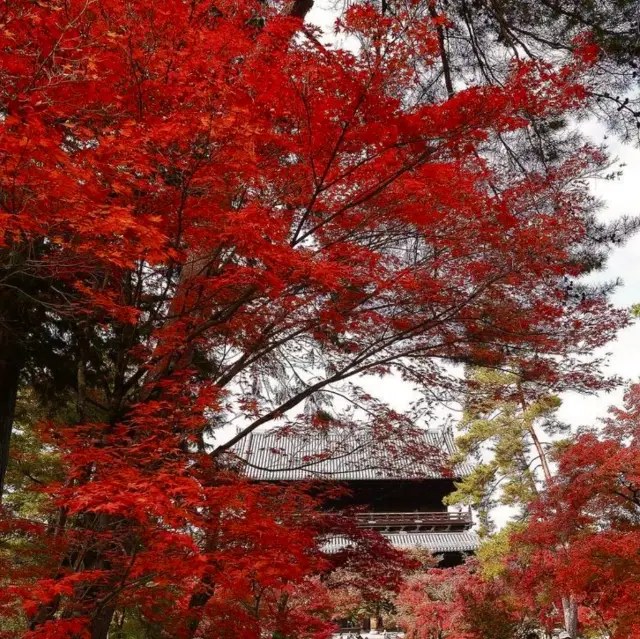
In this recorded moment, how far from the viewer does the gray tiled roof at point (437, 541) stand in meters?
20.6

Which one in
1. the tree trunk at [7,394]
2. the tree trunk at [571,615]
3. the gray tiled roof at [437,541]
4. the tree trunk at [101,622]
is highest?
the tree trunk at [7,394]

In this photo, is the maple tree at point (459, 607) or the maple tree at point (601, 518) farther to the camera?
the maple tree at point (459, 607)

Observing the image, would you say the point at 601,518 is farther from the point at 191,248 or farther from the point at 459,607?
the point at 191,248

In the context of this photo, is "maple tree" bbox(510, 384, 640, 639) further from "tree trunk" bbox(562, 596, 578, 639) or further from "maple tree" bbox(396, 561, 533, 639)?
"tree trunk" bbox(562, 596, 578, 639)

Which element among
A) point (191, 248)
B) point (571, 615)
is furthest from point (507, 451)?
point (191, 248)

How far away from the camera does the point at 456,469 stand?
897 inches

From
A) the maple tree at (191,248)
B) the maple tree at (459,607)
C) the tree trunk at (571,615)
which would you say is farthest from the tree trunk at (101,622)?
the tree trunk at (571,615)

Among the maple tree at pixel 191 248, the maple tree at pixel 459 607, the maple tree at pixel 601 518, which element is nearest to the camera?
the maple tree at pixel 191 248

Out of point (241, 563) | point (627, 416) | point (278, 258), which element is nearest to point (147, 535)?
point (241, 563)

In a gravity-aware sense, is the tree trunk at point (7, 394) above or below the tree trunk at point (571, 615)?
above

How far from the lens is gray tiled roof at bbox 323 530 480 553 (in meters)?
20.6

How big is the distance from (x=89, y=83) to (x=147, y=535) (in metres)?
3.36

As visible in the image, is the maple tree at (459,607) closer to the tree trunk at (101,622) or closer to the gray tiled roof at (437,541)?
the gray tiled roof at (437,541)

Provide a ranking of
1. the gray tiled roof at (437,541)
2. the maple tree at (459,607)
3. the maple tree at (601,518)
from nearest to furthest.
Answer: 1. the maple tree at (601,518)
2. the maple tree at (459,607)
3. the gray tiled roof at (437,541)
